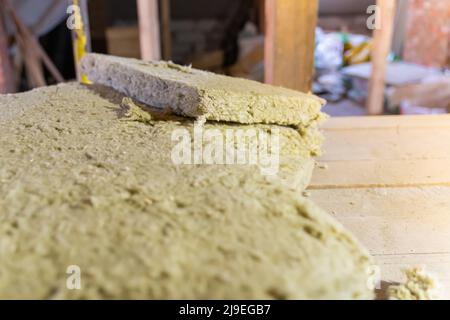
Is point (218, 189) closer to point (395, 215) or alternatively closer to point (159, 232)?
point (159, 232)

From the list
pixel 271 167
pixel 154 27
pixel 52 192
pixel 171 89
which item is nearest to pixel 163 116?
pixel 171 89

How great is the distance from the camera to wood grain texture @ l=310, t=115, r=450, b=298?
109 cm

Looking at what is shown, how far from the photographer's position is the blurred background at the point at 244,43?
4.12m

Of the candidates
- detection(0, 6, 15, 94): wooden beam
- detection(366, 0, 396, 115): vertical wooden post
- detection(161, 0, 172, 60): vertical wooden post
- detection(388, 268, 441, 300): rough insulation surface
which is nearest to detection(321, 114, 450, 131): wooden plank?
detection(388, 268, 441, 300): rough insulation surface

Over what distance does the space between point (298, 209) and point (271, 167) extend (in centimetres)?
30

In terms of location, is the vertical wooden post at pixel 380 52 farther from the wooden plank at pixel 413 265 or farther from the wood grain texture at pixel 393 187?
the wooden plank at pixel 413 265

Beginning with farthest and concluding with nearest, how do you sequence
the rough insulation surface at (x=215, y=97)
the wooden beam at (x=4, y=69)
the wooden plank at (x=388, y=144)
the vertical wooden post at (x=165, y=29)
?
the vertical wooden post at (x=165, y=29) < the wooden beam at (x=4, y=69) < the wooden plank at (x=388, y=144) < the rough insulation surface at (x=215, y=97)

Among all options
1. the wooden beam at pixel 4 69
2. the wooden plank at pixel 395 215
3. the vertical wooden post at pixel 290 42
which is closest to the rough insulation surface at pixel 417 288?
the wooden plank at pixel 395 215

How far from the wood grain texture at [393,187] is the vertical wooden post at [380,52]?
1.51m

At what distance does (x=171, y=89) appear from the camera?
4.50 feet

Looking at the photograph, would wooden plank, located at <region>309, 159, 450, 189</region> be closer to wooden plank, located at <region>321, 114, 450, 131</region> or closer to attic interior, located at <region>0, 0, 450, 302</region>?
attic interior, located at <region>0, 0, 450, 302</region>

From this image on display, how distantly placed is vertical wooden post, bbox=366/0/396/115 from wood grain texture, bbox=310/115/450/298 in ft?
4.96

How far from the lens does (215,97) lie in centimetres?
126

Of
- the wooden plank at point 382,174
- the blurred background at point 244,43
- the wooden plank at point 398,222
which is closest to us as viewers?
the wooden plank at point 398,222
